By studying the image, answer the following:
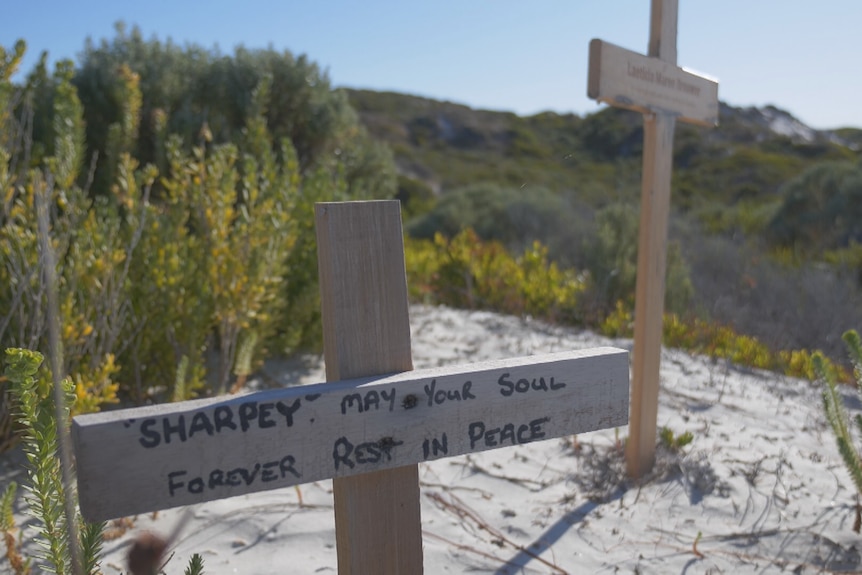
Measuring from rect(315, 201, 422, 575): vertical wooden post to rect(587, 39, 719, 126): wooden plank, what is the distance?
51.5 inches

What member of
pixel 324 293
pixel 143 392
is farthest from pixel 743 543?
pixel 143 392

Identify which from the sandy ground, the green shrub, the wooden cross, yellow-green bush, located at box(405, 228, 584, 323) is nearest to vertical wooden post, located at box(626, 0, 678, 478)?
the sandy ground

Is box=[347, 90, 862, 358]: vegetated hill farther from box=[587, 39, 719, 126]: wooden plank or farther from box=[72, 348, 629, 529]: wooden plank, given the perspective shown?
box=[72, 348, 629, 529]: wooden plank

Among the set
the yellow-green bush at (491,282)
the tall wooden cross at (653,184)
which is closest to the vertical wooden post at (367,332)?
the tall wooden cross at (653,184)

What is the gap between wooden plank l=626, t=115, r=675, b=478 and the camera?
290 centimetres

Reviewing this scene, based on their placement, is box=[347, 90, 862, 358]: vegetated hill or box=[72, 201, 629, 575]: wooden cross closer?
box=[72, 201, 629, 575]: wooden cross

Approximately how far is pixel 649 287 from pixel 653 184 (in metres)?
0.42

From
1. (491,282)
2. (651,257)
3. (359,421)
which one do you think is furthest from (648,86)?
(491,282)

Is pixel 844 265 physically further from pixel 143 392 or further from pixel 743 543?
pixel 143 392

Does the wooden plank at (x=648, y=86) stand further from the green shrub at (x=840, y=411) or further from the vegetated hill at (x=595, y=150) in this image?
the vegetated hill at (x=595, y=150)

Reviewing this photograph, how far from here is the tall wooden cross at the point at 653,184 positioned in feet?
9.26

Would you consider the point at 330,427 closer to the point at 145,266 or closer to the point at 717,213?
the point at 145,266

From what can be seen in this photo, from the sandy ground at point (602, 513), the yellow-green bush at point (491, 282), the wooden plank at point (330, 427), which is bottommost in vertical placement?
the sandy ground at point (602, 513)

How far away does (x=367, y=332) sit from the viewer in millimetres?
1431
